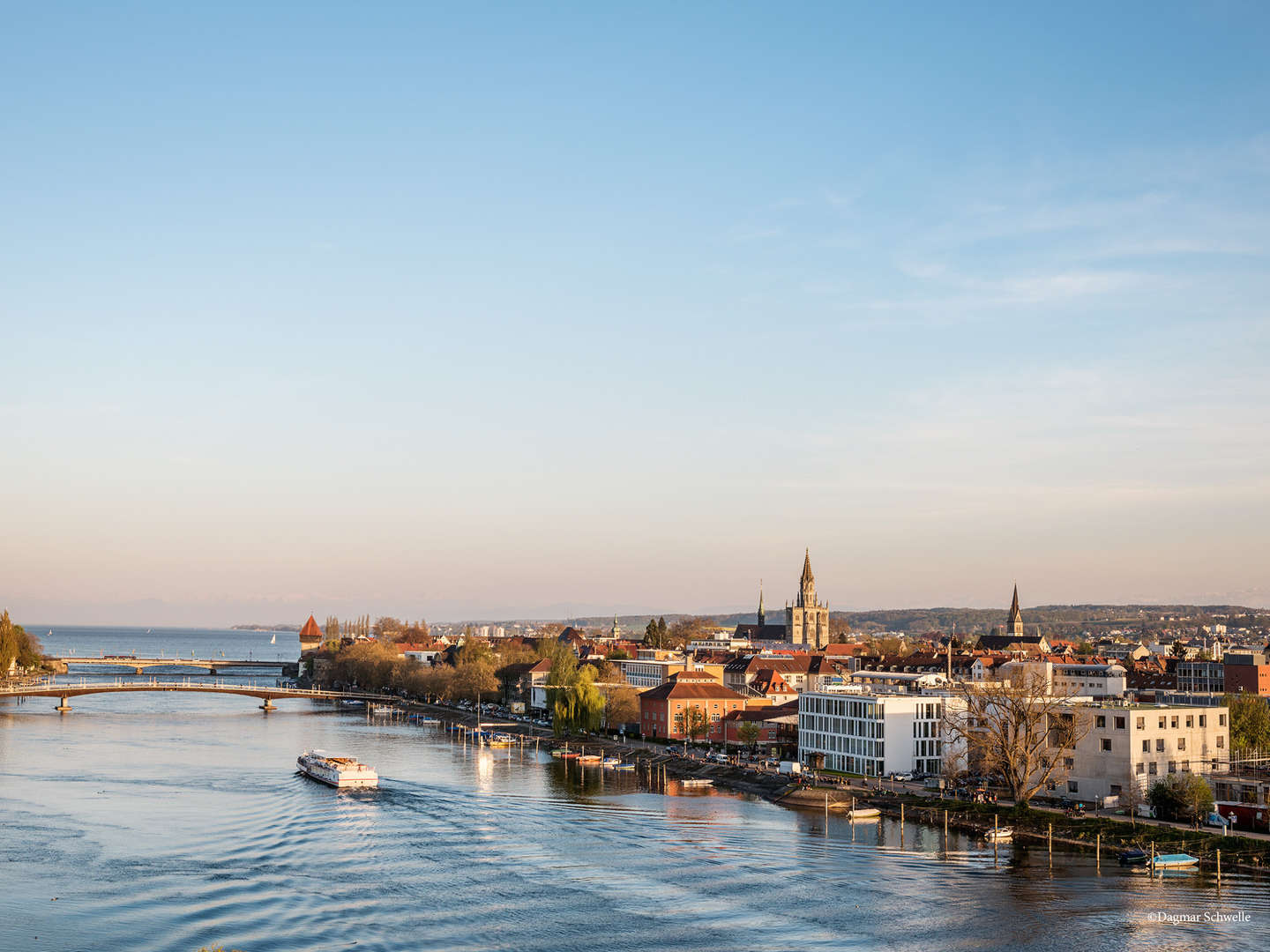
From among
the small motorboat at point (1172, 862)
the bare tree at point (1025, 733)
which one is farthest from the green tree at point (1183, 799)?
the small motorboat at point (1172, 862)

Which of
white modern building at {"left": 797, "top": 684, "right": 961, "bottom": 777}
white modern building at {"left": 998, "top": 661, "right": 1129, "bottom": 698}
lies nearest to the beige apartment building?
white modern building at {"left": 797, "top": 684, "right": 961, "bottom": 777}

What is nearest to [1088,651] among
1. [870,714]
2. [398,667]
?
[398,667]

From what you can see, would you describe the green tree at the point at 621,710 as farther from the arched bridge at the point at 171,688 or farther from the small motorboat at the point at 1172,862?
the small motorboat at the point at 1172,862

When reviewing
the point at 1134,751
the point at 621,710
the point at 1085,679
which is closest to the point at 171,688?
the point at 621,710

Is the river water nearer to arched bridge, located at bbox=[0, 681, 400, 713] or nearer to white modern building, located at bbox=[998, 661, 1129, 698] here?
white modern building, located at bbox=[998, 661, 1129, 698]

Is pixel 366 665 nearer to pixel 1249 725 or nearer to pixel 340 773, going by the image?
pixel 340 773

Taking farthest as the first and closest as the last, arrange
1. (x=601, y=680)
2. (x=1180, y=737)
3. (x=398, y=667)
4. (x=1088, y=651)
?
1. (x=1088, y=651)
2. (x=398, y=667)
3. (x=601, y=680)
4. (x=1180, y=737)

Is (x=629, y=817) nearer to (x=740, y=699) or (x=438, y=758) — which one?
(x=438, y=758)
